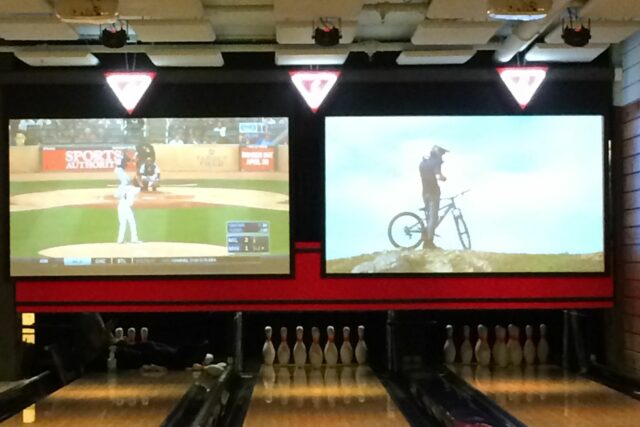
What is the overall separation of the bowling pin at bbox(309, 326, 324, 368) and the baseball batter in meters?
1.60

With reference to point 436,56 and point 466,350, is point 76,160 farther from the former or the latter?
point 466,350

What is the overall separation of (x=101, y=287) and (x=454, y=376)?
2.84m

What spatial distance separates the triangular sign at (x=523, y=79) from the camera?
21.4 ft

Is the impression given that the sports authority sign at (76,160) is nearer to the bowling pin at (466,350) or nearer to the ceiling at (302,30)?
the ceiling at (302,30)

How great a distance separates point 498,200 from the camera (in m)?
6.90

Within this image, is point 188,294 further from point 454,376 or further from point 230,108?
point 454,376

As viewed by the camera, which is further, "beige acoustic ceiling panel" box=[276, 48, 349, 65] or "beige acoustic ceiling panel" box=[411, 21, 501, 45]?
"beige acoustic ceiling panel" box=[276, 48, 349, 65]

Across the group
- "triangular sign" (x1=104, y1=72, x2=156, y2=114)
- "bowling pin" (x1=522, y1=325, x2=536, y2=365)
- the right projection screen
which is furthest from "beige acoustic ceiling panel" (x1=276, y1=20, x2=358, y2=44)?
"bowling pin" (x1=522, y1=325, x2=536, y2=365)

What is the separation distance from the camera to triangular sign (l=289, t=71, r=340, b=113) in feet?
21.6

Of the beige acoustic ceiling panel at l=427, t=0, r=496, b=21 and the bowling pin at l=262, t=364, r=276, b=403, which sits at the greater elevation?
the beige acoustic ceiling panel at l=427, t=0, r=496, b=21

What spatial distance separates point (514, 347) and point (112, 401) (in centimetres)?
322

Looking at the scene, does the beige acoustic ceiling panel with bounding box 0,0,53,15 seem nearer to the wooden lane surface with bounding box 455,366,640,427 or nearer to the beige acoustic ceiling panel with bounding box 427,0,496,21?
the beige acoustic ceiling panel with bounding box 427,0,496,21

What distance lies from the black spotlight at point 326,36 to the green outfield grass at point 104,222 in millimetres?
1734

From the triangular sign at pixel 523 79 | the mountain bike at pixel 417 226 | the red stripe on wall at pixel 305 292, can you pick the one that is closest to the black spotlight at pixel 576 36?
the triangular sign at pixel 523 79
